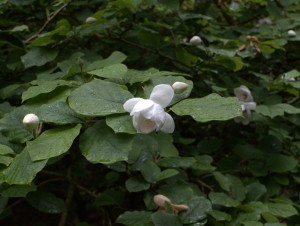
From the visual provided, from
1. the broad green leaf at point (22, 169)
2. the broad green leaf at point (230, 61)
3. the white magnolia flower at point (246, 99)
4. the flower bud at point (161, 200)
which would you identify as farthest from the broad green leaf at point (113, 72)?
the white magnolia flower at point (246, 99)

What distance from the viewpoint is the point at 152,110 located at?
80 centimetres

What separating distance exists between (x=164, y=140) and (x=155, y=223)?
14.8 inches

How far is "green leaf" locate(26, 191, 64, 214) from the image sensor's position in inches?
47.9

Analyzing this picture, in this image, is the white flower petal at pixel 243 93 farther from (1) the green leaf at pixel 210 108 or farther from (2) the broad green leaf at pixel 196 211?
(1) the green leaf at pixel 210 108

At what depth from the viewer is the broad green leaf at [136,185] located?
3.86 feet

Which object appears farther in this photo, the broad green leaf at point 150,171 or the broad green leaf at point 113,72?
the broad green leaf at point 150,171

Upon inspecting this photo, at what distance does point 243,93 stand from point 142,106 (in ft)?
2.98

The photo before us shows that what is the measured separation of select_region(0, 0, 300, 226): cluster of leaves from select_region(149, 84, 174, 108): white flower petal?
3 cm

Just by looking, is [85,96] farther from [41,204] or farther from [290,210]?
[290,210]

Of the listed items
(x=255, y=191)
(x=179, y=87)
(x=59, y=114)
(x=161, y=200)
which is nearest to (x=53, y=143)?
(x=59, y=114)

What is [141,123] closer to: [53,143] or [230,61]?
[53,143]

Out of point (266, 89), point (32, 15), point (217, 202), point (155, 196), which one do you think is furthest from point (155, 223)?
point (32, 15)

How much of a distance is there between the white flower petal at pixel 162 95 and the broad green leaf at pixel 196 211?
15.0 inches

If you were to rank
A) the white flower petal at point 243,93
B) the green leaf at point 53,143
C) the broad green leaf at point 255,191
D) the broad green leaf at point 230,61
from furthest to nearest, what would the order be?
the white flower petal at point 243,93 < the broad green leaf at point 230,61 < the broad green leaf at point 255,191 < the green leaf at point 53,143
